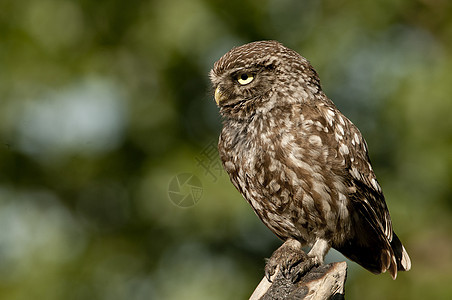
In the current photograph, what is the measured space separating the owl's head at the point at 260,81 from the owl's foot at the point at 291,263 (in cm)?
89

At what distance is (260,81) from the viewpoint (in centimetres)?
411

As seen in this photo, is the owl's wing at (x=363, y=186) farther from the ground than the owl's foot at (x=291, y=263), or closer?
farther from the ground

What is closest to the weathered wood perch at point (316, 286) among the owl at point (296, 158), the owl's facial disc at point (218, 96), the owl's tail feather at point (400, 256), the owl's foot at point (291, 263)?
the owl's foot at point (291, 263)

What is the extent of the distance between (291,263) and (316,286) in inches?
12.4

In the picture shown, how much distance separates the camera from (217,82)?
4.21 meters

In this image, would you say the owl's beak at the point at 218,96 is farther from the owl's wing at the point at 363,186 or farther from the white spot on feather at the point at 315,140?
the owl's wing at the point at 363,186

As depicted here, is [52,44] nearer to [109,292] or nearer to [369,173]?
[109,292]

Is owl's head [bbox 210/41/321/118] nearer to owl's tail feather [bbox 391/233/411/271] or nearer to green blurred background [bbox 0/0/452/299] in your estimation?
owl's tail feather [bbox 391/233/411/271]

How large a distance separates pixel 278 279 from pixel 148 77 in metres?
4.13

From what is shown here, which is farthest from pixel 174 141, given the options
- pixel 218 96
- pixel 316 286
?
pixel 316 286

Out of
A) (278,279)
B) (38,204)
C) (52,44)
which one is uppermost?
(52,44)

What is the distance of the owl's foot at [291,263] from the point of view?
11.3ft

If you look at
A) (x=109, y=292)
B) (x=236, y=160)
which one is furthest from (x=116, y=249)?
(x=236, y=160)

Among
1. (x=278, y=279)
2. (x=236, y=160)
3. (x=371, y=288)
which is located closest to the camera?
(x=278, y=279)
